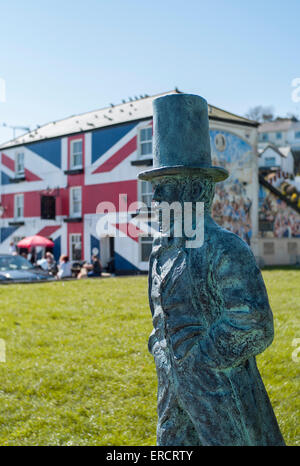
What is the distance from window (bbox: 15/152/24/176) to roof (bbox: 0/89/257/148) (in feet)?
2.14

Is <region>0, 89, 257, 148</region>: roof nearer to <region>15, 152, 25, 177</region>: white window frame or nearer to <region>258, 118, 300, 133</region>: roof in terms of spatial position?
<region>15, 152, 25, 177</region>: white window frame

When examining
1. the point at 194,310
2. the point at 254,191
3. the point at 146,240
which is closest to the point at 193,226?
the point at 194,310

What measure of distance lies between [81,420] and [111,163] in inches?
751

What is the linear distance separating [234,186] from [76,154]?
27.3 ft

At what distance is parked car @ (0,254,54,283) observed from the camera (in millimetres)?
15586

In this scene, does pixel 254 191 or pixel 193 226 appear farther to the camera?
pixel 254 191

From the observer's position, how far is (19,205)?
97.0 ft

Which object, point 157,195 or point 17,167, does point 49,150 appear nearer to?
point 17,167

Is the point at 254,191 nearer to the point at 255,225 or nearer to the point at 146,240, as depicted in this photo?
the point at 255,225

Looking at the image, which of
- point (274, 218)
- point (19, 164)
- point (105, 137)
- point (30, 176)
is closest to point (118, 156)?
point (105, 137)

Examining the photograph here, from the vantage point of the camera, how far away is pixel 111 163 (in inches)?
941

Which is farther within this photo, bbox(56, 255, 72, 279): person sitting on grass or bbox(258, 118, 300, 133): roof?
bbox(258, 118, 300, 133): roof

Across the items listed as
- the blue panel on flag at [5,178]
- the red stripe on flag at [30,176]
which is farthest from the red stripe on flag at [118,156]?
the blue panel on flag at [5,178]

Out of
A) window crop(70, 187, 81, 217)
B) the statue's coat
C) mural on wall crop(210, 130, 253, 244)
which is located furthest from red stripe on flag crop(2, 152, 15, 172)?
the statue's coat
